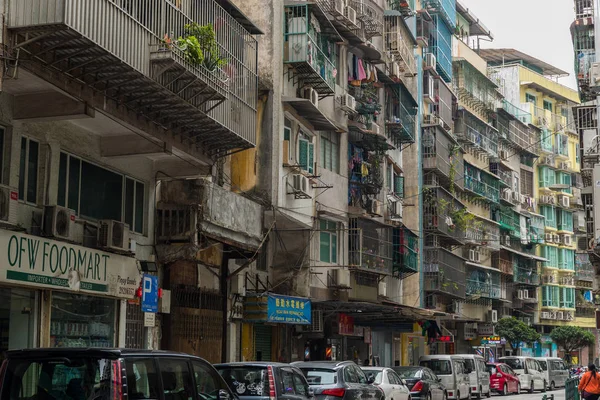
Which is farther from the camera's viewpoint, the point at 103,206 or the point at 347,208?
the point at 347,208

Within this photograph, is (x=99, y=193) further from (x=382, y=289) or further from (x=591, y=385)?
(x=382, y=289)

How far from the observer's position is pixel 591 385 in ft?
69.7

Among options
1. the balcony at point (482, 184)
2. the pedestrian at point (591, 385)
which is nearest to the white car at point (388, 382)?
the pedestrian at point (591, 385)

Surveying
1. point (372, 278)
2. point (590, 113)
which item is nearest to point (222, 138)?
point (372, 278)

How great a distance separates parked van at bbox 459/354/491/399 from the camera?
34.1 metres

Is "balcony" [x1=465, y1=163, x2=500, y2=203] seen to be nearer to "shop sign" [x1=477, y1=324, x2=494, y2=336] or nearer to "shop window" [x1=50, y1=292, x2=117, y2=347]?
"shop sign" [x1=477, y1=324, x2=494, y2=336]

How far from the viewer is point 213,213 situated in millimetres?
20844

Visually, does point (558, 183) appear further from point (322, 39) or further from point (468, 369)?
point (322, 39)

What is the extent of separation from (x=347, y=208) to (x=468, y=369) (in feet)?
24.5

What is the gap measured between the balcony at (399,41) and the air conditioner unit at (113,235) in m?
23.2

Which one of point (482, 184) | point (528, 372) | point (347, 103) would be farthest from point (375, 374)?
point (482, 184)

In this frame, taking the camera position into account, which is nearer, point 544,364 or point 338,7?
point 338,7

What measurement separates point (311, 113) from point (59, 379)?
1957 centimetres

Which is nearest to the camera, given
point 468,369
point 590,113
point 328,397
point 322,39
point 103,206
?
point 328,397
